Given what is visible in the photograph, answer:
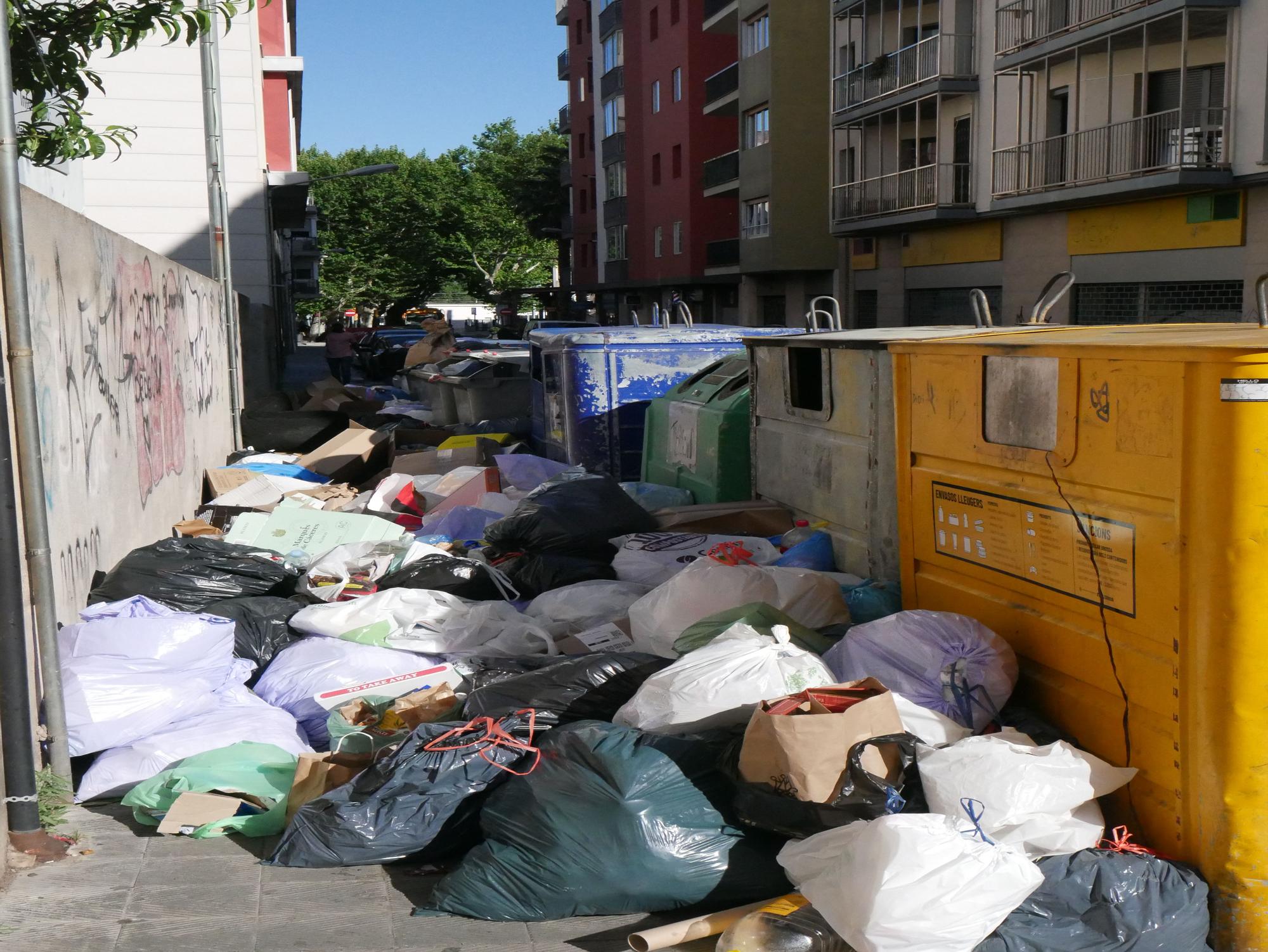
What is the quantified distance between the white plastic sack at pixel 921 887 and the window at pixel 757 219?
30608 mm

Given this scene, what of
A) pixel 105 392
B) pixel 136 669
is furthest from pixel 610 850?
pixel 105 392

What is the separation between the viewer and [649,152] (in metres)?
43.0

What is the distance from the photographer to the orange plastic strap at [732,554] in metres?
5.30

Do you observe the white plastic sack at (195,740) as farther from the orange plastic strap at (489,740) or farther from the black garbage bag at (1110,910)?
the black garbage bag at (1110,910)

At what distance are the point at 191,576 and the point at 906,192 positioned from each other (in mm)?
23158

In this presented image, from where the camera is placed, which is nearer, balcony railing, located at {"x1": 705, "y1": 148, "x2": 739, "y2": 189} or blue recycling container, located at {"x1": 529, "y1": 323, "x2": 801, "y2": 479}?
blue recycling container, located at {"x1": 529, "y1": 323, "x2": 801, "y2": 479}

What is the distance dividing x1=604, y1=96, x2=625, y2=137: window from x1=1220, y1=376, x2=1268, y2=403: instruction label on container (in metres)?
44.1

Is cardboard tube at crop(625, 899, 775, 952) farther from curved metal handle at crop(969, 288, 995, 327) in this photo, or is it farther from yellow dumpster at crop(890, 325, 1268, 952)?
curved metal handle at crop(969, 288, 995, 327)

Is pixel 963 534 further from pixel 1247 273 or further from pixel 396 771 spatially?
pixel 1247 273

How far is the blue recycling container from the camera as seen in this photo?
29.5ft

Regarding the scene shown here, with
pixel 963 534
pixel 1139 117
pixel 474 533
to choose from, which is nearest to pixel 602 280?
pixel 1139 117

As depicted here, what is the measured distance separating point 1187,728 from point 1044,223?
67.8ft

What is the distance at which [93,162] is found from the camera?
2130 cm

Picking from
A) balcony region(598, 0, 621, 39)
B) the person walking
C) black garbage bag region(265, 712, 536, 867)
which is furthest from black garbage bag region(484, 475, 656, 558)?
balcony region(598, 0, 621, 39)
